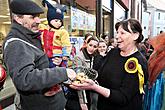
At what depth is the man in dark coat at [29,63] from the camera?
149 cm

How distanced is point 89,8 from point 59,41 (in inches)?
168

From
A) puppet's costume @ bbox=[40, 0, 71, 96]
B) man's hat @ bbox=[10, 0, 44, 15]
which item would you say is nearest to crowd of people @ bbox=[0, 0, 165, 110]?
man's hat @ bbox=[10, 0, 44, 15]

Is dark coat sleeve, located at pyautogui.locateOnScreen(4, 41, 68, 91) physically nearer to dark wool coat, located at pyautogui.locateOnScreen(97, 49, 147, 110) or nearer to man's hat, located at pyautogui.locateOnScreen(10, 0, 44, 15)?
man's hat, located at pyautogui.locateOnScreen(10, 0, 44, 15)

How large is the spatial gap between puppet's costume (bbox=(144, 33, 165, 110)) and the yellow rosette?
14 centimetres

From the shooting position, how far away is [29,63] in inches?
59.4

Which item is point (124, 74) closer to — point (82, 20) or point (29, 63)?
point (29, 63)

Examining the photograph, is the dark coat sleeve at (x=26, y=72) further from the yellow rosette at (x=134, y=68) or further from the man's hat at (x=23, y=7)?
the yellow rosette at (x=134, y=68)

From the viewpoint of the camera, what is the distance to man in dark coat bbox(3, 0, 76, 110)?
149 centimetres

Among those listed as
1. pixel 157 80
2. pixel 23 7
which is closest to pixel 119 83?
pixel 157 80

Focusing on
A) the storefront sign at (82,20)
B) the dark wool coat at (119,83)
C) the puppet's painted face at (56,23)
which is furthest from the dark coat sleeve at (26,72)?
the storefront sign at (82,20)

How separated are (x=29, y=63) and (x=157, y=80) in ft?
3.76

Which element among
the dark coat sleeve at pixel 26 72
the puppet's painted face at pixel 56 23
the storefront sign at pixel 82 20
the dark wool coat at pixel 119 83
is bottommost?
the dark wool coat at pixel 119 83

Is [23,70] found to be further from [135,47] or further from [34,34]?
[135,47]

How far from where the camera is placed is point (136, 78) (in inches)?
78.4
